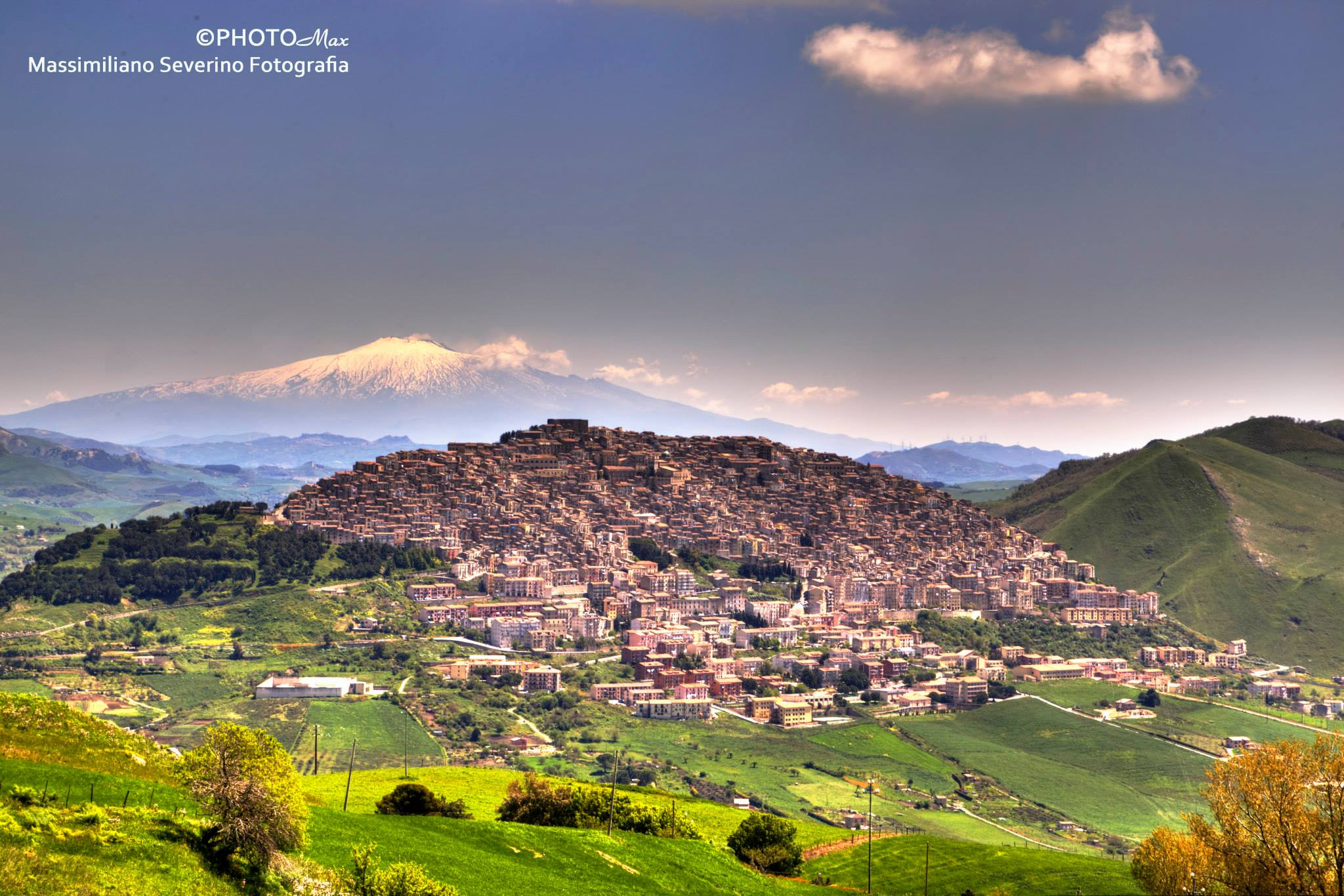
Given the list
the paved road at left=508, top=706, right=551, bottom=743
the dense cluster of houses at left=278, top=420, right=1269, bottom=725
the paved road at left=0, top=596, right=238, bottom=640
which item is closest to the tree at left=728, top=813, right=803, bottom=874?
the paved road at left=508, top=706, right=551, bottom=743

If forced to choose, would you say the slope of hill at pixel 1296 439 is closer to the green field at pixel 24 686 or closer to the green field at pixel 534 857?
the green field at pixel 534 857

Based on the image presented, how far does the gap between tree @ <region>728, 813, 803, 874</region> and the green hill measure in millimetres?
81475

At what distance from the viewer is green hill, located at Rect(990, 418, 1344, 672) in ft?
328

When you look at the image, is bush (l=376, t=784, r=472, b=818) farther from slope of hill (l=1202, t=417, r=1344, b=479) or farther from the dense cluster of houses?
slope of hill (l=1202, t=417, r=1344, b=479)

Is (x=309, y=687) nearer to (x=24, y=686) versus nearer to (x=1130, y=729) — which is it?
(x=24, y=686)

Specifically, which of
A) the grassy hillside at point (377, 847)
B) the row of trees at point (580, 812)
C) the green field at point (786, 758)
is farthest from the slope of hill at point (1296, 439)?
the row of trees at point (580, 812)

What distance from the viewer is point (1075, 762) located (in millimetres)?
67750

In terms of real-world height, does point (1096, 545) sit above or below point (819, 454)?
below

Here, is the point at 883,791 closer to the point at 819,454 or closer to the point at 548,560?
the point at 548,560

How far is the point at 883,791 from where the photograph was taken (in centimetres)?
6006

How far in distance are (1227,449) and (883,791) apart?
11326 centimetres

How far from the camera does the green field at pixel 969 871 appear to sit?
104 feet

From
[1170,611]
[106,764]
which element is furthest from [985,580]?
→ [106,764]

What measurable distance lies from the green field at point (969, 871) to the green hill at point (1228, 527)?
71.0 meters
